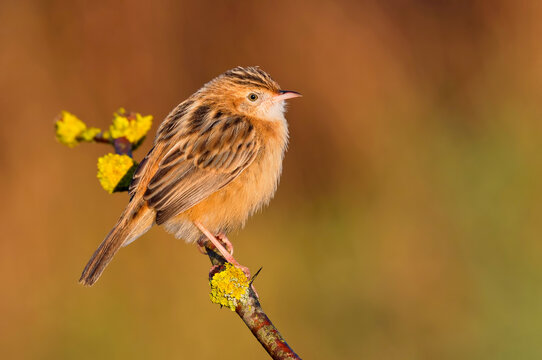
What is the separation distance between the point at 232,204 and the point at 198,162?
37 cm

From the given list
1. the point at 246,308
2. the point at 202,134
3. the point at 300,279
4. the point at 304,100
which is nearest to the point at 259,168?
the point at 202,134

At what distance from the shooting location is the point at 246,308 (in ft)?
9.25

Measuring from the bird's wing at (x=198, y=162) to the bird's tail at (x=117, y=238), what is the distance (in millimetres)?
121

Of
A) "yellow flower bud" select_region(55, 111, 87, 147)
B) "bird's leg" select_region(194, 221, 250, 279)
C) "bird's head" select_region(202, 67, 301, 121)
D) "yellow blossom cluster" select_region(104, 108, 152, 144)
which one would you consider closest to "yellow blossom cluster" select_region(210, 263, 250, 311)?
"bird's leg" select_region(194, 221, 250, 279)

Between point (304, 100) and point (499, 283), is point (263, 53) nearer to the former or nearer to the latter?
point (304, 100)

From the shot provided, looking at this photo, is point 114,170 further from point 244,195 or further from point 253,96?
point 253,96

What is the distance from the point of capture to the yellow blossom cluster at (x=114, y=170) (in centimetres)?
414

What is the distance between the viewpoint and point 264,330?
2.57m

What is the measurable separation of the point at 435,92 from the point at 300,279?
2797 mm

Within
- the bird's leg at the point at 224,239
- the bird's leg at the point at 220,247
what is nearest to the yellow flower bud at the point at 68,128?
the bird's leg at the point at 220,247

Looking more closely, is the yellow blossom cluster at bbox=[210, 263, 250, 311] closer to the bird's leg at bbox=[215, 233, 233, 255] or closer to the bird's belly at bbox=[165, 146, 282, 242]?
the bird's belly at bbox=[165, 146, 282, 242]

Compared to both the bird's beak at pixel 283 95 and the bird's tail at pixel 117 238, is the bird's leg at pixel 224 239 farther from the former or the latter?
the bird's beak at pixel 283 95

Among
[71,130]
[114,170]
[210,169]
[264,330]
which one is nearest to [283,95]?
[210,169]

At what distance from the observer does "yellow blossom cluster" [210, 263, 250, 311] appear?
2.93m
